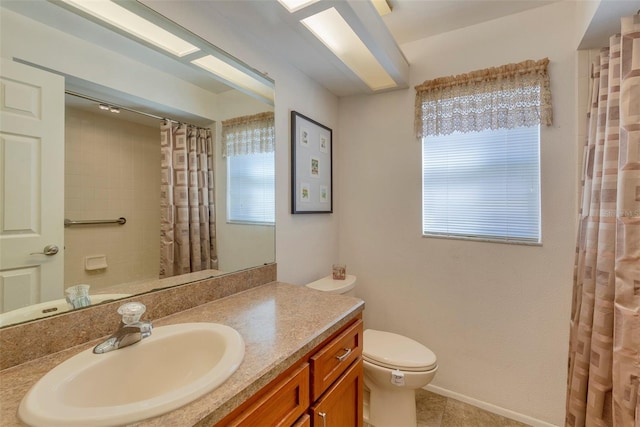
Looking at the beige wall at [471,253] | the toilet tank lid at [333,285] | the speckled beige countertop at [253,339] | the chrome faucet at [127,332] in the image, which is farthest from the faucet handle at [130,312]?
the beige wall at [471,253]

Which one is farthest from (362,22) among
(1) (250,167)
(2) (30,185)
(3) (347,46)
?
(2) (30,185)

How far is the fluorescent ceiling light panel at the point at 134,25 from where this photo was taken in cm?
89

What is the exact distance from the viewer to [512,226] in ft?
5.58

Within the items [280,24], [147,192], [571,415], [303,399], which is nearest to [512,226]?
[571,415]

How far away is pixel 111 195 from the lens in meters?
0.95

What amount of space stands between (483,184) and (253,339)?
5.49 feet

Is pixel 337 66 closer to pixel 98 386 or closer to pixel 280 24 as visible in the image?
pixel 280 24

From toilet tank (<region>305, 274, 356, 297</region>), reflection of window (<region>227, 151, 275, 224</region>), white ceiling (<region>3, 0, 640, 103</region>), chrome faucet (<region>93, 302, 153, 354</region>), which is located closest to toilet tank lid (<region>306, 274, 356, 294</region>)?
toilet tank (<region>305, 274, 356, 297</region>)

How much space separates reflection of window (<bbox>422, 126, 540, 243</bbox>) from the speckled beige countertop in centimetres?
108

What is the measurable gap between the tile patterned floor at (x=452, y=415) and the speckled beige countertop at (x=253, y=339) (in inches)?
43.8

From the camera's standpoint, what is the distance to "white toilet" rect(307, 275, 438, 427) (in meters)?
1.46

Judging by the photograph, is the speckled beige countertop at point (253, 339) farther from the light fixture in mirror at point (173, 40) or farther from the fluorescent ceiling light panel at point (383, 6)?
the fluorescent ceiling light panel at point (383, 6)

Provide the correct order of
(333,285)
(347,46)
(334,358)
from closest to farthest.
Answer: (334,358)
(347,46)
(333,285)

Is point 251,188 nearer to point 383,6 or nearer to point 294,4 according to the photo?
point 294,4
